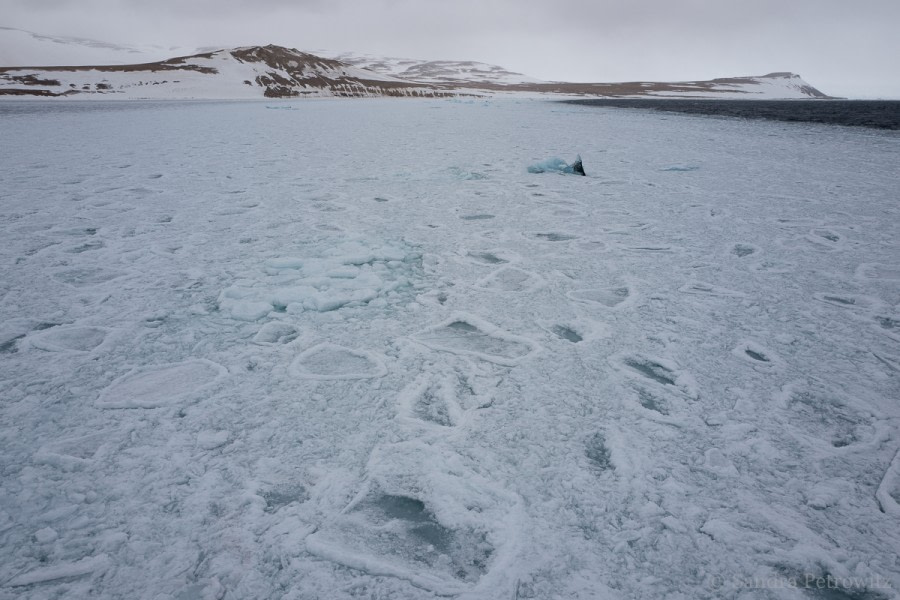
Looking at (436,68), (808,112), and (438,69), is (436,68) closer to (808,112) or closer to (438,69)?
(438,69)

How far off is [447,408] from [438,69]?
450ft

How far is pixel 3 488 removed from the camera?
1.12 m

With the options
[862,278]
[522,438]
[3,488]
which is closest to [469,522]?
[522,438]

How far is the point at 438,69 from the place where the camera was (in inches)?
4833

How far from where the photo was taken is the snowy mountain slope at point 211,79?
30.9m

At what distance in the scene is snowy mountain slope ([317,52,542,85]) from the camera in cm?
11056

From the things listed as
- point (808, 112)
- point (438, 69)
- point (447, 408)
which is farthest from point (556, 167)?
point (438, 69)

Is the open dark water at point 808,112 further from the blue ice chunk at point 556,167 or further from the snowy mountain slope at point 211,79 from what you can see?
the snowy mountain slope at point 211,79

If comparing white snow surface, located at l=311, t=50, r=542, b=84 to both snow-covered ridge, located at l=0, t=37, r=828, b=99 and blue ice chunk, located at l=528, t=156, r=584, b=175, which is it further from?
blue ice chunk, located at l=528, t=156, r=584, b=175

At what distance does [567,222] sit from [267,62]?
4996cm

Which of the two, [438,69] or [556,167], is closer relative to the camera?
[556,167]

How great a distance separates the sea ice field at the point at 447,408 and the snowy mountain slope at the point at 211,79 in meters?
36.6

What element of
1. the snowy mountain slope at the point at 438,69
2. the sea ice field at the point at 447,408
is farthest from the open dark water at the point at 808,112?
the snowy mountain slope at the point at 438,69

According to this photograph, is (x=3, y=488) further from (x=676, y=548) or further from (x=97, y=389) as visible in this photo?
(x=676, y=548)
